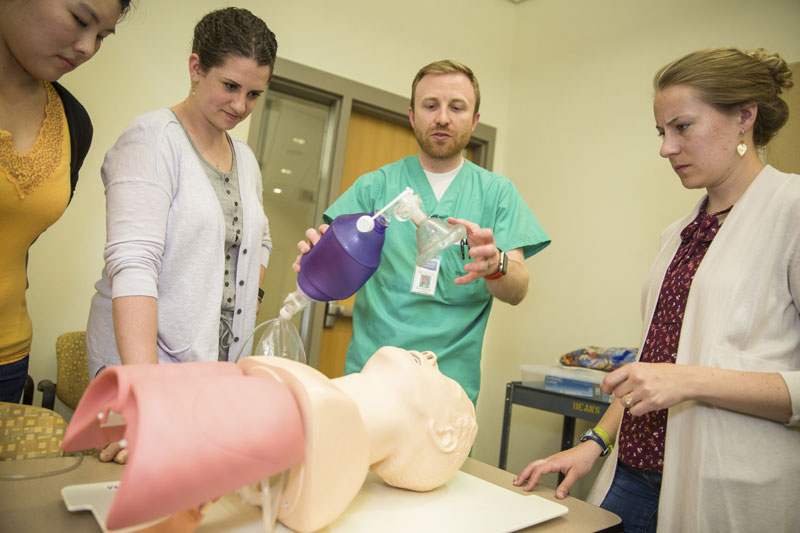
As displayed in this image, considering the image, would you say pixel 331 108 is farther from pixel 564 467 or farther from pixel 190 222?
pixel 564 467

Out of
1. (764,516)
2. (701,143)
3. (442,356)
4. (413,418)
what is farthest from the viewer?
(442,356)

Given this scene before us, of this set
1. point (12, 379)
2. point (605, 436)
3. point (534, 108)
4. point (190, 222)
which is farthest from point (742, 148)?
point (534, 108)

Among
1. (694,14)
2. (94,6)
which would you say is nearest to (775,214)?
(94,6)

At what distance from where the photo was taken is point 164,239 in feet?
3.21

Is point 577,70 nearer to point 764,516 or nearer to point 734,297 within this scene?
point 734,297

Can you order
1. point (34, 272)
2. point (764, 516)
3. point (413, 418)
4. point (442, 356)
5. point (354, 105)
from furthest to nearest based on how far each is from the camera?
point (354, 105) < point (34, 272) < point (442, 356) < point (764, 516) < point (413, 418)

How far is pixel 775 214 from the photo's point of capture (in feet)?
3.24

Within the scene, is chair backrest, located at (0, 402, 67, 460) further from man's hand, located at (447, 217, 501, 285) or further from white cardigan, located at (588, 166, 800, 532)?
white cardigan, located at (588, 166, 800, 532)

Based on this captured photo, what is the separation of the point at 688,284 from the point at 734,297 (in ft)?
0.43

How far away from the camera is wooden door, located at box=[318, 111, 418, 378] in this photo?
2949 millimetres

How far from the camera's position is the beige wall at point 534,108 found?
2270mm

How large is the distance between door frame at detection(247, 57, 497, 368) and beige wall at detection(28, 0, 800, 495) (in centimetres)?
8

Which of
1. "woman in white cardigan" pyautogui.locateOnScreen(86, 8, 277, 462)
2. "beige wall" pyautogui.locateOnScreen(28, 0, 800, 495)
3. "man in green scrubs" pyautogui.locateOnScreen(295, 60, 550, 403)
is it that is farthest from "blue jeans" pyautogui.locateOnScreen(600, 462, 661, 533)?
"beige wall" pyautogui.locateOnScreen(28, 0, 800, 495)

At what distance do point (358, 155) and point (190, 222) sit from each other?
84.3 inches
